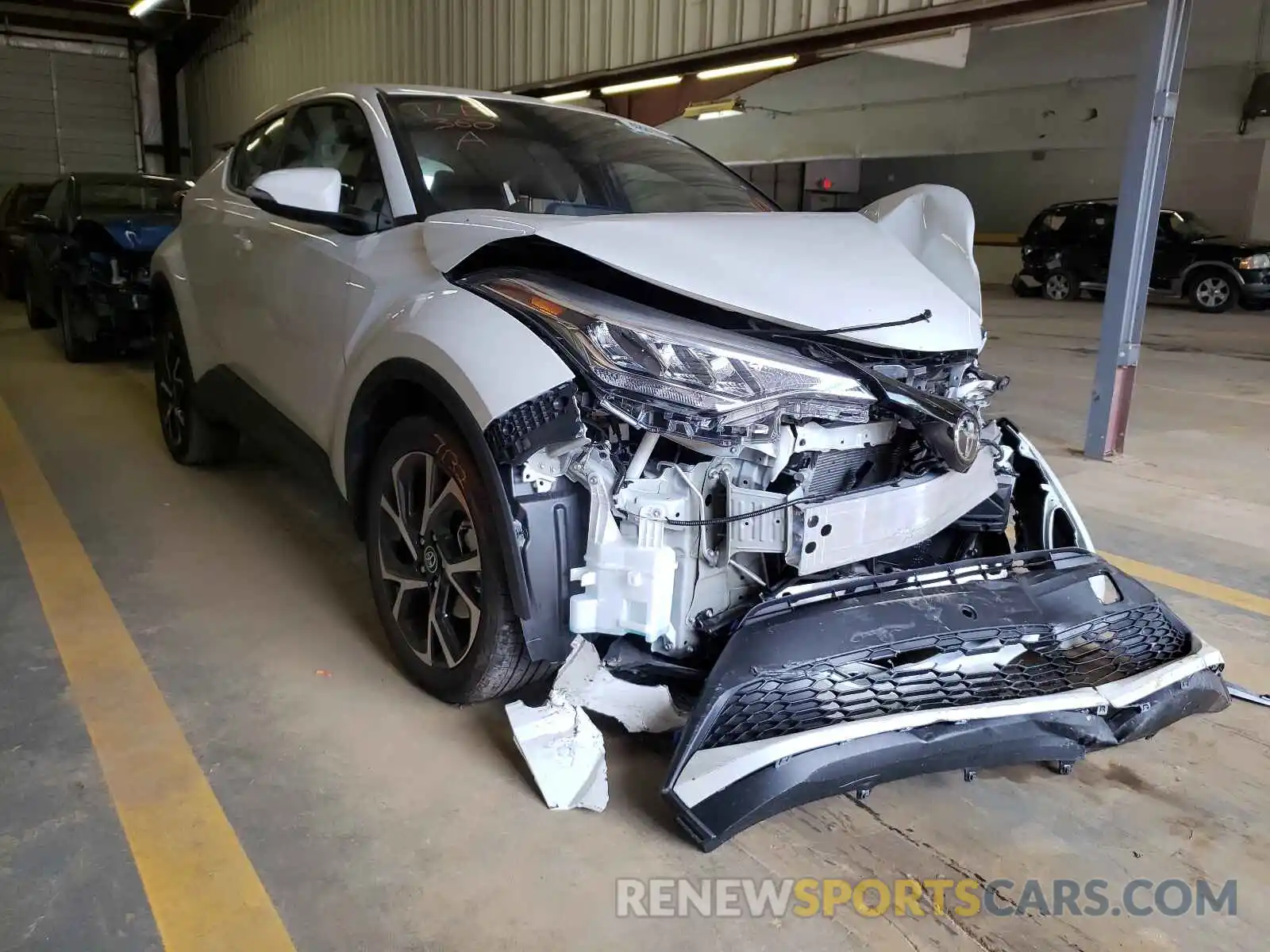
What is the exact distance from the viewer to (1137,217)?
205 inches

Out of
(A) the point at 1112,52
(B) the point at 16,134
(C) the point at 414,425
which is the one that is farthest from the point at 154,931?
(B) the point at 16,134

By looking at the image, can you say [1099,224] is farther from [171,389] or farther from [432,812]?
[432,812]

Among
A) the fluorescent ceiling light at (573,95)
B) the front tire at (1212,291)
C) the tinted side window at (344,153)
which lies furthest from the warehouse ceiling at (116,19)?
the front tire at (1212,291)

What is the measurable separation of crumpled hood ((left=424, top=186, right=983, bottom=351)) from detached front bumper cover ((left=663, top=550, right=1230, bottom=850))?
609mm

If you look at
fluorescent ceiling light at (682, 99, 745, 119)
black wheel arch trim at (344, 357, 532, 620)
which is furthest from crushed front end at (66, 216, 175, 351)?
fluorescent ceiling light at (682, 99, 745, 119)

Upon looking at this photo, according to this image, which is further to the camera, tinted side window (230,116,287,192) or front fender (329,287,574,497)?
tinted side window (230,116,287,192)

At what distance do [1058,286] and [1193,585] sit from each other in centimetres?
1398

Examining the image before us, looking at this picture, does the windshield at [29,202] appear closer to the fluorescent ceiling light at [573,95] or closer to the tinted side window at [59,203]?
the tinted side window at [59,203]

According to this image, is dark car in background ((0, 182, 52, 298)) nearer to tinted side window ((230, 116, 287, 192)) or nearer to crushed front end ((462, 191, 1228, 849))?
tinted side window ((230, 116, 287, 192))

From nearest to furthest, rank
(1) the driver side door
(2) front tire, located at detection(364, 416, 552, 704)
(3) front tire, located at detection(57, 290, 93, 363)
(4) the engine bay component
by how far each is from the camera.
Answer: (4) the engine bay component
(2) front tire, located at detection(364, 416, 552, 704)
(1) the driver side door
(3) front tire, located at detection(57, 290, 93, 363)

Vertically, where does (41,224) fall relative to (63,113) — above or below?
below

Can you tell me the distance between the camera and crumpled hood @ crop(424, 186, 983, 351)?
2.10 m

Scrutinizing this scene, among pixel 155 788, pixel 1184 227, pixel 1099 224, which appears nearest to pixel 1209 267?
pixel 1184 227

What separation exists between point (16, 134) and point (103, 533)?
17.6 metres
